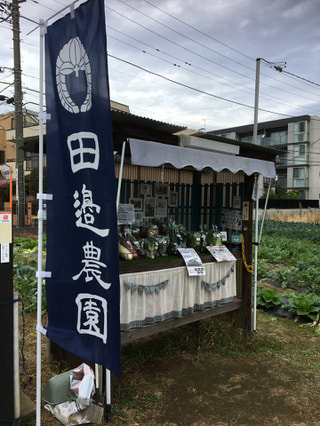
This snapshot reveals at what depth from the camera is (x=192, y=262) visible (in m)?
4.47

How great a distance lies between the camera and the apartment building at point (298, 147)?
4281 centimetres

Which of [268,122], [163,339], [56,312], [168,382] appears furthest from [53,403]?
[268,122]

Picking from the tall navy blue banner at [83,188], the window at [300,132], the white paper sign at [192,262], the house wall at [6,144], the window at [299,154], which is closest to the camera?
the tall navy blue banner at [83,188]

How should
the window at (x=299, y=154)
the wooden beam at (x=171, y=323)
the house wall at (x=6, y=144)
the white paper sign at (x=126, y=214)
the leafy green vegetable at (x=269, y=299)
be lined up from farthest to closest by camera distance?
the window at (x=299, y=154)
the house wall at (x=6, y=144)
the leafy green vegetable at (x=269, y=299)
the white paper sign at (x=126, y=214)
the wooden beam at (x=171, y=323)

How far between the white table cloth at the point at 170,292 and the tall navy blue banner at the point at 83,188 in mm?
1090

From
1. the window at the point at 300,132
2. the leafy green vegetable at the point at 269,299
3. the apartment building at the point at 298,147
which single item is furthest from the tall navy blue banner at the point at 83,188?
the window at the point at 300,132

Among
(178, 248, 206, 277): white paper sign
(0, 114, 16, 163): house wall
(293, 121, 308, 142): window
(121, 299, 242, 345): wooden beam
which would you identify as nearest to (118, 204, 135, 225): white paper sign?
(178, 248, 206, 277): white paper sign

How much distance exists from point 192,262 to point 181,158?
148 cm

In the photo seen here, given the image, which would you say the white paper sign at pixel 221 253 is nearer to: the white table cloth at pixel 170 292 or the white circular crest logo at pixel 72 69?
the white table cloth at pixel 170 292

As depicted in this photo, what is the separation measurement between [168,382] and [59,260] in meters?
2.33

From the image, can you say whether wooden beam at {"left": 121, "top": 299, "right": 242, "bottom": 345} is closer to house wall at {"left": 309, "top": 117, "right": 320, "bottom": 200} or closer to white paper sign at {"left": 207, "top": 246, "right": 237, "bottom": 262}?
white paper sign at {"left": 207, "top": 246, "right": 237, "bottom": 262}

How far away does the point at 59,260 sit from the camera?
9.10 ft

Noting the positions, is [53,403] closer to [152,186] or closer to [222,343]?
[222,343]

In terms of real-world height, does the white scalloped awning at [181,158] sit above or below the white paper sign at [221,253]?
above
